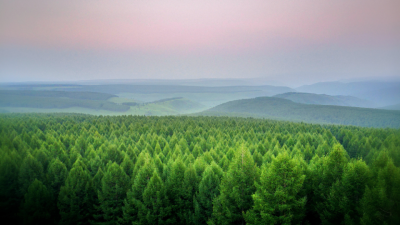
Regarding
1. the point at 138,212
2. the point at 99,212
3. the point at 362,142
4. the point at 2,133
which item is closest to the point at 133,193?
the point at 138,212

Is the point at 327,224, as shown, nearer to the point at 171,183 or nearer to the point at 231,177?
the point at 231,177

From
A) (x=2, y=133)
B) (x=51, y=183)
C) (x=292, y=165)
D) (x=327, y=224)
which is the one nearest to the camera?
(x=292, y=165)

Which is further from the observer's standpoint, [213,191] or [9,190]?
[9,190]

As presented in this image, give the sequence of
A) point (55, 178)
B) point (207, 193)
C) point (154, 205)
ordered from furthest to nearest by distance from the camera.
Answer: point (55, 178) < point (207, 193) < point (154, 205)

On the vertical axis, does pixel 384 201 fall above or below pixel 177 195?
above

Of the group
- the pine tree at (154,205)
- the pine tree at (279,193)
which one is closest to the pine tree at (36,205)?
the pine tree at (154,205)

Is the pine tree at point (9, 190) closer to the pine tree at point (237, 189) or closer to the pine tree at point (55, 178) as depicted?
the pine tree at point (55, 178)

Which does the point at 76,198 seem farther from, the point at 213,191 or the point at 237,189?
the point at 237,189

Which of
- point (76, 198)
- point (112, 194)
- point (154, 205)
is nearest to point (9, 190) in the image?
point (76, 198)
